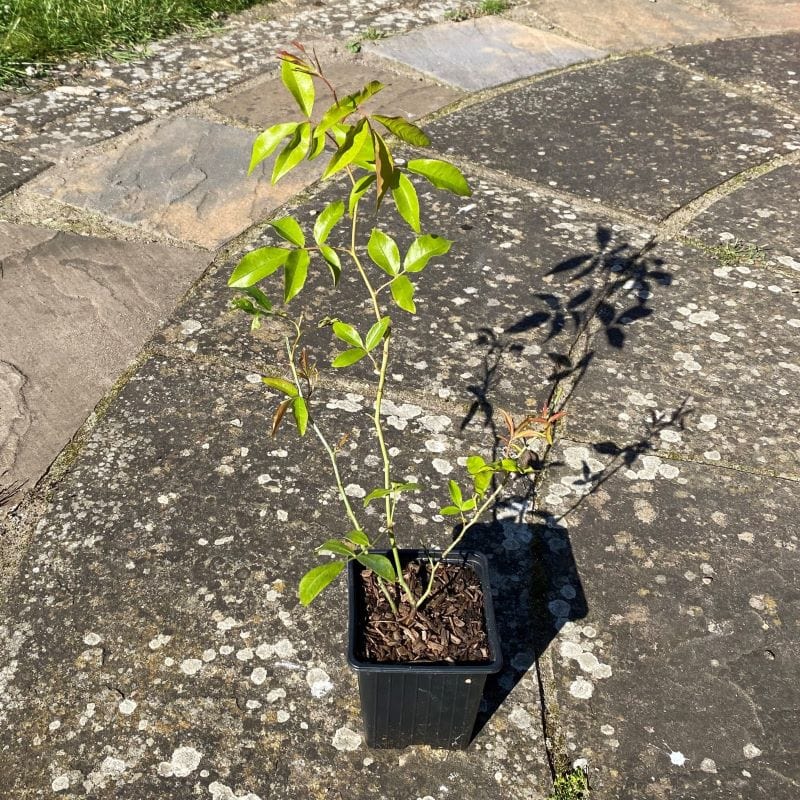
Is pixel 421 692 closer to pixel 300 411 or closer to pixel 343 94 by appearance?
pixel 300 411

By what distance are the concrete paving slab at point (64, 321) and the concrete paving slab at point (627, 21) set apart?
8.84 feet

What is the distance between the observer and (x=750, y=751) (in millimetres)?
1706

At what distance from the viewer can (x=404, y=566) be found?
1.75m

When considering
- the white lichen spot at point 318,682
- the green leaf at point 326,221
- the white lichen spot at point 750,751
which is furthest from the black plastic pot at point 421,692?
the green leaf at point 326,221

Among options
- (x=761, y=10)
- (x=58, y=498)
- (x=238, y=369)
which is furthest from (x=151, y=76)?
(x=761, y=10)

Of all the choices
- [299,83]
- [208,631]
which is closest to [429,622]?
[208,631]

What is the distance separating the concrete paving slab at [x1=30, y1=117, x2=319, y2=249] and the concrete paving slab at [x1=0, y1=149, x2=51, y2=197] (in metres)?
0.07

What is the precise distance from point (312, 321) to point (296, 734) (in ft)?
4.18

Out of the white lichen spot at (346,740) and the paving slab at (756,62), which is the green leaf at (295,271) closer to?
the white lichen spot at (346,740)

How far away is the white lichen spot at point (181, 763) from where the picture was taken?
165 centimetres

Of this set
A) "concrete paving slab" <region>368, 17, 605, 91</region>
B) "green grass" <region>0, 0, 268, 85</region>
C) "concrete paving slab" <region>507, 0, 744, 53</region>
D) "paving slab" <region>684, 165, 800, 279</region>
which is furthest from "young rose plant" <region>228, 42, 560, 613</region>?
"concrete paving slab" <region>507, 0, 744, 53</region>

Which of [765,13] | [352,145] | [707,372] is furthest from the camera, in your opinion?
[765,13]

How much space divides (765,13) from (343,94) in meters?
2.67

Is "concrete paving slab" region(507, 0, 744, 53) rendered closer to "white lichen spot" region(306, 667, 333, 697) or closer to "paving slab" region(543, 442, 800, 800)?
Answer: "paving slab" region(543, 442, 800, 800)
